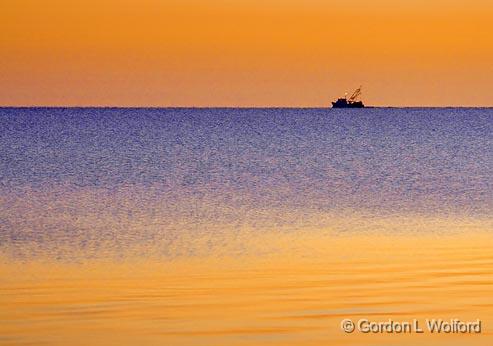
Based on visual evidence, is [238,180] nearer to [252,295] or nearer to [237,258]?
[237,258]

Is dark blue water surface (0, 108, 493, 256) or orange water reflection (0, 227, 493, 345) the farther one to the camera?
dark blue water surface (0, 108, 493, 256)

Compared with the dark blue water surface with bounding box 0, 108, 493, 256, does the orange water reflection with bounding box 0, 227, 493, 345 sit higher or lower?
lower

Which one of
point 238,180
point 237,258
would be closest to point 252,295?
point 237,258

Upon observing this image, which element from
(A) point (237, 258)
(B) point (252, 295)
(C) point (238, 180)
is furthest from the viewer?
(C) point (238, 180)

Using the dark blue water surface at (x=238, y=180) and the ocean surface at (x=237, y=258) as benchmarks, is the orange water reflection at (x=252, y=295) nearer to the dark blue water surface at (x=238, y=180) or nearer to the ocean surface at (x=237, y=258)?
the ocean surface at (x=237, y=258)

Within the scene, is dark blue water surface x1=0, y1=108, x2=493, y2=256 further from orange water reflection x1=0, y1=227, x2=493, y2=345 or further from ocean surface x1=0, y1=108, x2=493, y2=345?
orange water reflection x1=0, y1=227, x2=493, y2=345

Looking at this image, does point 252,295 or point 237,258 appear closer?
point 252,295

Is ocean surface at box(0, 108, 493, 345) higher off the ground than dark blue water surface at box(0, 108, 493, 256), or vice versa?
dark blue water surface at box(0, 108, 493, 256)

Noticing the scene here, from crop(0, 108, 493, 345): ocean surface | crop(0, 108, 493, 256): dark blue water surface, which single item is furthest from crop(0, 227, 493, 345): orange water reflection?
crop(0, 108, 493, 256): dark blue water surface

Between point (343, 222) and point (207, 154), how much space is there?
40565 millimetres

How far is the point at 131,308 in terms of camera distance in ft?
49.9

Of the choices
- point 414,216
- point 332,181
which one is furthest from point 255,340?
point 332,181

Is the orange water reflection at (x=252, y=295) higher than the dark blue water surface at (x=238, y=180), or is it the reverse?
the dark blue water surface at (x=238, y=180)

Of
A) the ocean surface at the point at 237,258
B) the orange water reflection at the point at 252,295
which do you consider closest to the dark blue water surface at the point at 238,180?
the ocean surface at the point at 237,258
